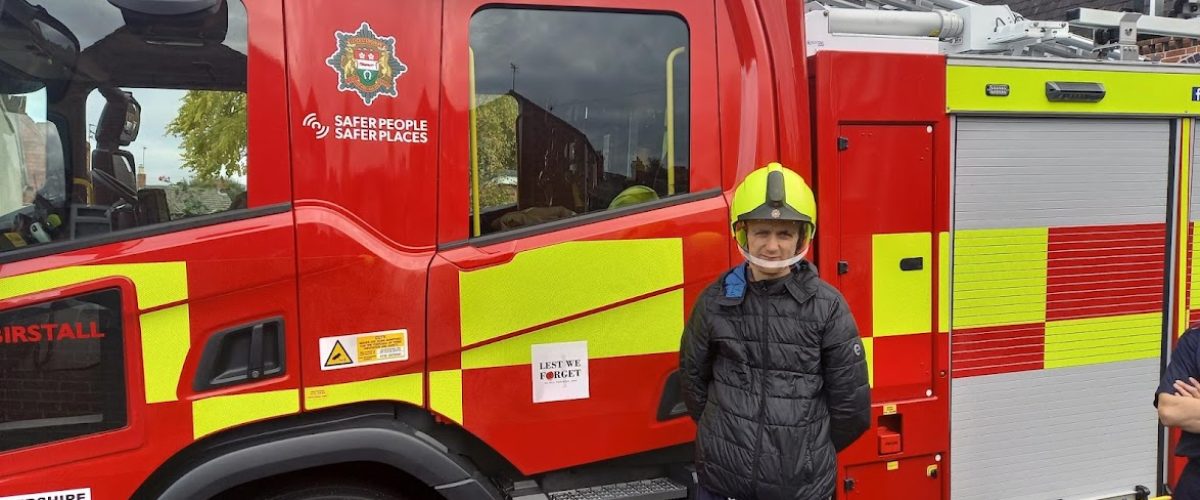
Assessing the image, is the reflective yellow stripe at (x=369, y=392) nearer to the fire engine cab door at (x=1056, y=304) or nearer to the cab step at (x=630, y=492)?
the cab step at (x=630, y=492)

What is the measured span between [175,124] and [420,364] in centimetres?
89

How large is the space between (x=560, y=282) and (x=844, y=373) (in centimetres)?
81

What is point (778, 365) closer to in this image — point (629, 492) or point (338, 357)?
point (629, 492)

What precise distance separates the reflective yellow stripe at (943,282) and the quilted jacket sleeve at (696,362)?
1.02 metres

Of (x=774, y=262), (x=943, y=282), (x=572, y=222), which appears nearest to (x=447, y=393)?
(x=572, y=222)

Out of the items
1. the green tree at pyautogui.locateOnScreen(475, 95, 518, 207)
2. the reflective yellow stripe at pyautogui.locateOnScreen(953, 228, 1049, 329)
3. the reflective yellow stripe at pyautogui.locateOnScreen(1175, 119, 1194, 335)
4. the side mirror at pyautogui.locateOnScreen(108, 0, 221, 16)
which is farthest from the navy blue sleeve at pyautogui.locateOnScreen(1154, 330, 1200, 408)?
the side mirror at pyautogui.locateOnScreen(108, 0, 221, 16)

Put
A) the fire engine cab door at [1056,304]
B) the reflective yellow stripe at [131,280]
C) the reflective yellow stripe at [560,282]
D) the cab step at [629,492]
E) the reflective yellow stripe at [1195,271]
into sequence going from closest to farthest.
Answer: the reflective yellow stripe at [131,280] < the reflective yellow stripe at [560,282] < the cab step at [629,492] < the fire engine cab door at [1056,304] < the reflective yellow stripe at [1195,271]

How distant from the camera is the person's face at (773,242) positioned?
6.69ft

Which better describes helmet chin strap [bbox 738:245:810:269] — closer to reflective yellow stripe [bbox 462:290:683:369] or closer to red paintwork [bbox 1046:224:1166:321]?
reflective yellow stripe [bbox 462:290:683:369]

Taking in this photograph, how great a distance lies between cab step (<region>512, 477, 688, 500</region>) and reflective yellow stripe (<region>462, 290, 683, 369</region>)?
1.45 ft

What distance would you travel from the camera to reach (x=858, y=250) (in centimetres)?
264

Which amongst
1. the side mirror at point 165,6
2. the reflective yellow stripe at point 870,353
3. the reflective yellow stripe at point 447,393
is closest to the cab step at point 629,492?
the reflective yellow stripe at point 447,393

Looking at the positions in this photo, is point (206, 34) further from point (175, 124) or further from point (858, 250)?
point (858, 250)

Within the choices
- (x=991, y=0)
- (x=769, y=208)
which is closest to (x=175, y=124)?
(x=769, y=208)
